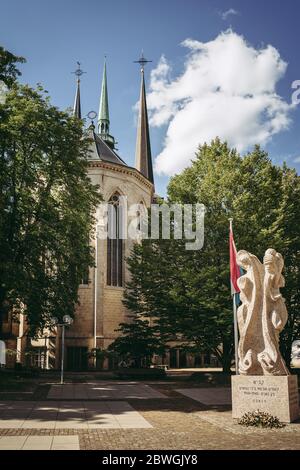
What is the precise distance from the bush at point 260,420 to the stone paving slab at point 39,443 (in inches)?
174

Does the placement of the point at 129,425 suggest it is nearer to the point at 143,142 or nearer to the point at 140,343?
the point at 140,343

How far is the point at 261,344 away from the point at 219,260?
11.4 m

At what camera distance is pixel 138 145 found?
6831 cm

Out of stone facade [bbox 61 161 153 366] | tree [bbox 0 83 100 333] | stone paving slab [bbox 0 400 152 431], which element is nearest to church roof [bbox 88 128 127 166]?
stone facade [bbox 61 161 153 366]

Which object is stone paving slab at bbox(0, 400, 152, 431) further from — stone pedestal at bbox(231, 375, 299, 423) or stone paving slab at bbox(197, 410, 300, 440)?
stone pedestal at bbox(231, 375, 299, 423)

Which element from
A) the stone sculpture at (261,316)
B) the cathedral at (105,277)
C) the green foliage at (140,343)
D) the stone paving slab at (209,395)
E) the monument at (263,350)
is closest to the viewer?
the monument at (263,350)

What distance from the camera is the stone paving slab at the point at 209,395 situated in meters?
16.0

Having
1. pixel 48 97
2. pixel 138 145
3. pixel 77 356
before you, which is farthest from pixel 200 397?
pixel 138 145

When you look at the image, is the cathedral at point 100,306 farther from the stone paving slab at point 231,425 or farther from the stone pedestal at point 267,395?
the stone pedestal at point 267,395

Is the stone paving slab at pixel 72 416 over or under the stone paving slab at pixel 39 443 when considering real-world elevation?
under

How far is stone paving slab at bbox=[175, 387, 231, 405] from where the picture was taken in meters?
16.0

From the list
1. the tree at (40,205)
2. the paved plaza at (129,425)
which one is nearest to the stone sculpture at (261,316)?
the paved plaza at (129,425)

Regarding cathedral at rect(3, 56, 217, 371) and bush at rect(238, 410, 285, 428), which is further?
cathedral at rect(3, 56, 217, 371)

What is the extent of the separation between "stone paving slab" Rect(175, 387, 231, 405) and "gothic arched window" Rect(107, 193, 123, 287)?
2102 cm
